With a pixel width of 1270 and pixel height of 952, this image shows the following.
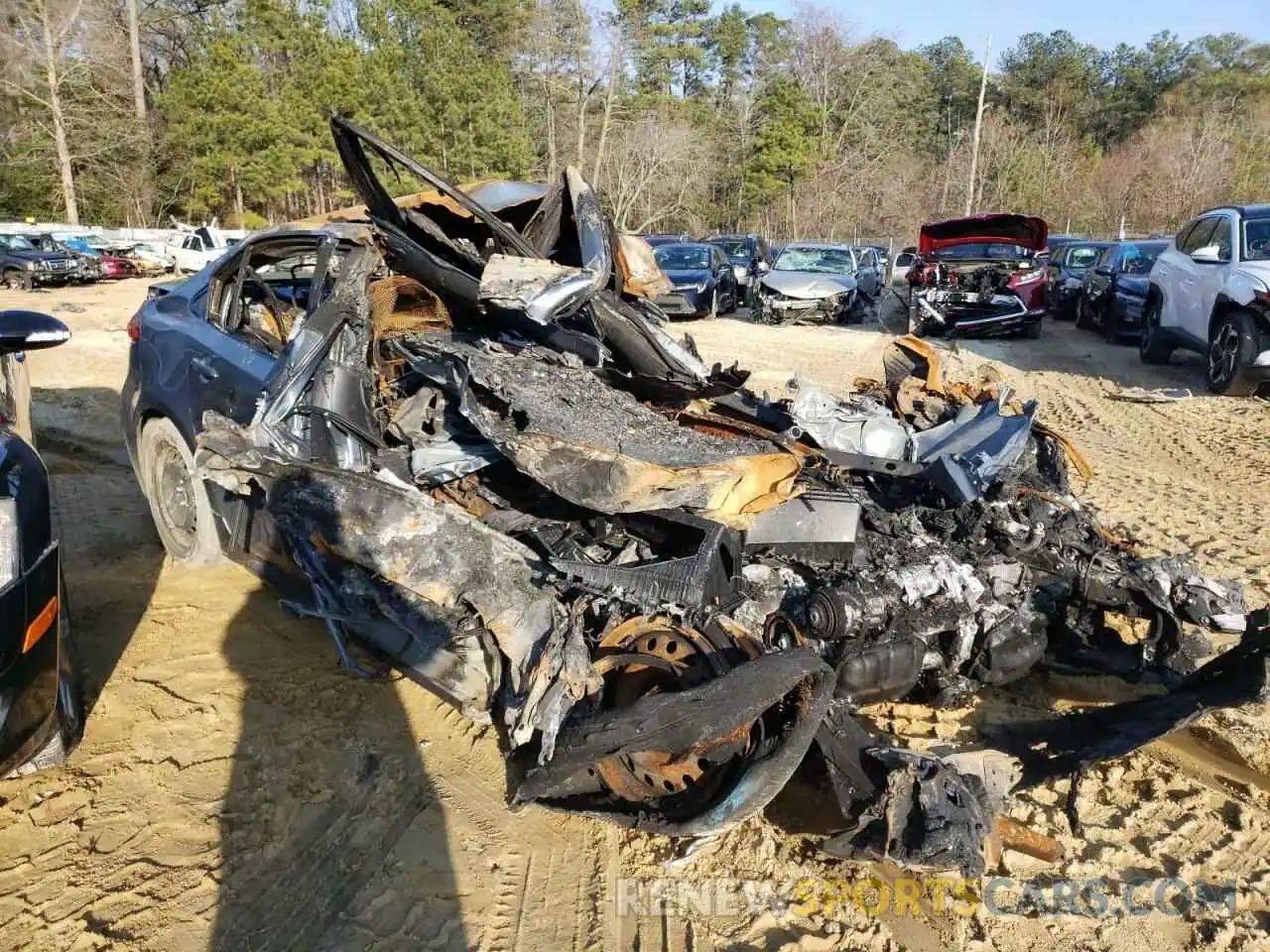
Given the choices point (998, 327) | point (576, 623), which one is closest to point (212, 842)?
point (576, 623)

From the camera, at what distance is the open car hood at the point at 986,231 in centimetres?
1314

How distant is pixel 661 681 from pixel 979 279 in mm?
12481

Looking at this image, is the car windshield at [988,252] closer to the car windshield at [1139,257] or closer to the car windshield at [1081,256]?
the car windshield at [1139,257]

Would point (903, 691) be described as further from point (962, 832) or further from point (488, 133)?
point (488, 133)

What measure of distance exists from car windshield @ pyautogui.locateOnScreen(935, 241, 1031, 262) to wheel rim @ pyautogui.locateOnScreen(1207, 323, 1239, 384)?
4757mm

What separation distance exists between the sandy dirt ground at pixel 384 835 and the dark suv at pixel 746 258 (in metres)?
13.5

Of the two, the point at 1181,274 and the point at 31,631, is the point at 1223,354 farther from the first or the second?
the point at 31,631

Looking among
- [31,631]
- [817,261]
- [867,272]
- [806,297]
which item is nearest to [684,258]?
[817,261]

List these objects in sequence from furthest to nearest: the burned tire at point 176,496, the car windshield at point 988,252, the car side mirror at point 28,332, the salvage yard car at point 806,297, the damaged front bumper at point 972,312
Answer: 1. the salvage yard car at point 806,297
2. the car windshield at point 988,252
3. the damaged front bumper at point 972,312
4. the burned tire at point 176,496
5. the car side mirror at point 28,332

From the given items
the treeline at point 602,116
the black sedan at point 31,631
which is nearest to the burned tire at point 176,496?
the black sedan at point 31,631

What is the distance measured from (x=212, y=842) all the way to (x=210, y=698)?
85 cm

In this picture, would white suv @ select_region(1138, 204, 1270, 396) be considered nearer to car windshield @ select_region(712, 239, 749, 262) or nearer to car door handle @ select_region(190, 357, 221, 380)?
car door handle @ select_region(190, 357, 221, 380)

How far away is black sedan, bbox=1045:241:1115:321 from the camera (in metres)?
15.9

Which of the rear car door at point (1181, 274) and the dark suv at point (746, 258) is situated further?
the dark suv at point (746, 258)
